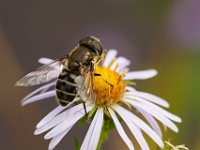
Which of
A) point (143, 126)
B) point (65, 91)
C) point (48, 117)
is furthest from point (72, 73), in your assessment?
point (143, 126)

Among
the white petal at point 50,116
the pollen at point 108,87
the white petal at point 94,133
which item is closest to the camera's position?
the white petal at point 94,133

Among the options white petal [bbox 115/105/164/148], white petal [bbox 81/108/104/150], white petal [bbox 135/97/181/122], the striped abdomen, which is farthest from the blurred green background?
the striped abdomen

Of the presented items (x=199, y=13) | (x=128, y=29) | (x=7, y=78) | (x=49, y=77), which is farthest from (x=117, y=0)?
(x=49, y=77)

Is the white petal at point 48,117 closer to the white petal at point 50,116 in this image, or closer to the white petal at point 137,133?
the white petal at point 50,116

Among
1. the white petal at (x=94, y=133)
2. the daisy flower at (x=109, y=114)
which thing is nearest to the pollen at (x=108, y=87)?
the daisy flower at (x=109, y=114)

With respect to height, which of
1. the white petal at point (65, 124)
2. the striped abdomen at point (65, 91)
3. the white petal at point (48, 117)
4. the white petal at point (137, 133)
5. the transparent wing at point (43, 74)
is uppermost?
the transparent wing at point (43, 74)

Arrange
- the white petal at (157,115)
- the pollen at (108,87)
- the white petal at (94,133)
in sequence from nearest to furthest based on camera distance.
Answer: the white petal at (94,133), the white petal at (157,115), the pollen at (108,87)

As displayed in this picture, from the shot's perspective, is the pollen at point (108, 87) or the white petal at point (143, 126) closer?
the white petal at point (143, 126)

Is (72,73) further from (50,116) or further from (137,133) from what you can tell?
(137,133)
